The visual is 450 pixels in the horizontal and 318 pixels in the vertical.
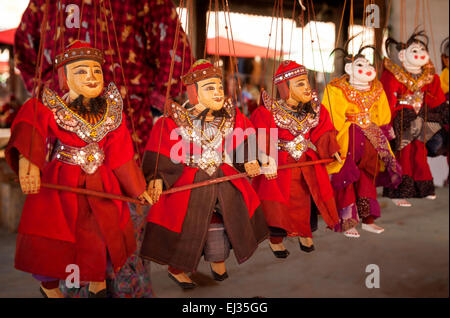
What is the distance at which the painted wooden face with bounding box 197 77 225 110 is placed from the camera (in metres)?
1.54

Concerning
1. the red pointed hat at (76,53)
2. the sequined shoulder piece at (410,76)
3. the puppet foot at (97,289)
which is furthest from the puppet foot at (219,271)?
the sequined shoulder piece at (410,76)

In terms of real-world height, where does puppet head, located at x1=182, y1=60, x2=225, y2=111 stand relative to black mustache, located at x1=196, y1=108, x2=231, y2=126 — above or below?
above

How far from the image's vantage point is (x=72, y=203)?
136 cm

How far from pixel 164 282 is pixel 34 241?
9.60 feet

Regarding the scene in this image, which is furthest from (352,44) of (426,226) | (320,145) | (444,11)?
(426,226)

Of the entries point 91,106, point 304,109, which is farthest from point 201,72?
point 304,109

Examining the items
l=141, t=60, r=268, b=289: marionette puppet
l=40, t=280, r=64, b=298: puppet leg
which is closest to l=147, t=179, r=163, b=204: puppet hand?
l=141, t=60, r=268, b=289: marionette puppet

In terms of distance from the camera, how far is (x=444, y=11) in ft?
15.8

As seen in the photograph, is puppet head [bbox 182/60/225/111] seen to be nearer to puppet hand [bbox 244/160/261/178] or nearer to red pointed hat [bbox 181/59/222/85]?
red pointed hat [bbox 181/59/222/85]

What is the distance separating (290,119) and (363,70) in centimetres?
48

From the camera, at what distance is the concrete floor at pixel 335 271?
12.7 ft

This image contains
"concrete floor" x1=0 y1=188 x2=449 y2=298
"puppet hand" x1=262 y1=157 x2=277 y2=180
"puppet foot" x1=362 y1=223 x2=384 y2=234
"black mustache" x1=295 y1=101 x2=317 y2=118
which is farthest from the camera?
"concrete floor" x1=0 y1=188 x2=449 y2=298

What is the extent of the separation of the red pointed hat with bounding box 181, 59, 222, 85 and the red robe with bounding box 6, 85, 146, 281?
24 cm

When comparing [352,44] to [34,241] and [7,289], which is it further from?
[7,289]
